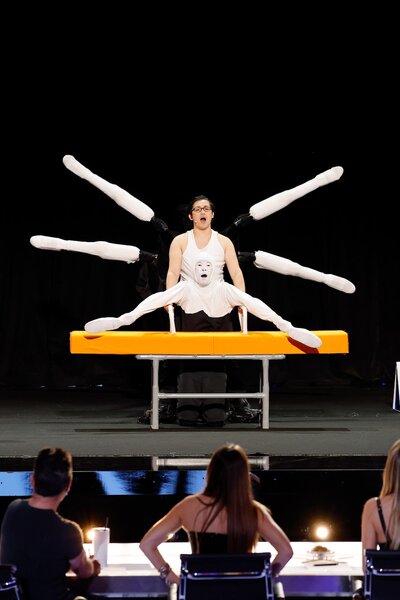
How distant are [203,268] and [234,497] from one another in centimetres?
357

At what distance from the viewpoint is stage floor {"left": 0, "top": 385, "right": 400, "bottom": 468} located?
5777 millimetres

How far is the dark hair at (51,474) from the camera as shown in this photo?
3361 millimetres

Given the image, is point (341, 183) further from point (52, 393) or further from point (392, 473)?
point (392, 473)

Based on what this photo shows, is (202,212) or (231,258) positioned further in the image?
(231,258)

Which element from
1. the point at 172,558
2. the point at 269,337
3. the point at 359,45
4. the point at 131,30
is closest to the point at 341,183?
the point at 359,45

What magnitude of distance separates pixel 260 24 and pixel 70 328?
2.89 metres

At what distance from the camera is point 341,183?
29.8ft

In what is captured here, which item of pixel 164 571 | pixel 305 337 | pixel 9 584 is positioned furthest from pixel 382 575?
pixel 305 337

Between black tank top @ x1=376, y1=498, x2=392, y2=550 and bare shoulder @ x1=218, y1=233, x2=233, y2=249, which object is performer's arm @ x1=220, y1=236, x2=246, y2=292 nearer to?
bare shoulder @ x1=218, y1=233, x2=233, y2=249

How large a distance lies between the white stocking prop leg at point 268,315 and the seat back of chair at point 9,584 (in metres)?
3.66

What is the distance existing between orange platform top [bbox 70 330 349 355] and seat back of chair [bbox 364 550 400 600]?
3.36m

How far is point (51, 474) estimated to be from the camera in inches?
132

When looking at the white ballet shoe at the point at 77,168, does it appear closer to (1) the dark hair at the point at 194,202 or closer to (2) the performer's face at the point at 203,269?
(1) the dark hair at the point at 194,202

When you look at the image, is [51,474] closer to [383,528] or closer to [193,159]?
[383,528]
